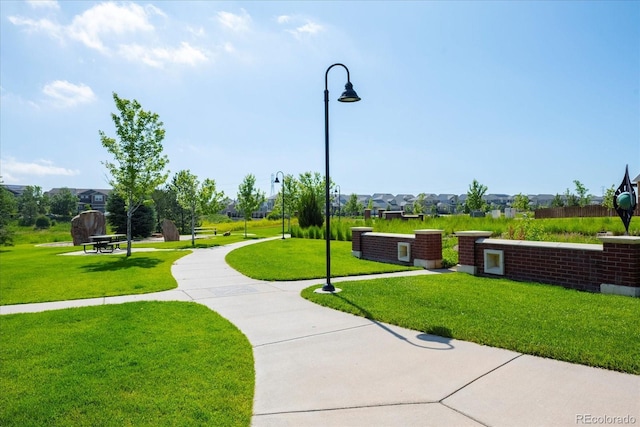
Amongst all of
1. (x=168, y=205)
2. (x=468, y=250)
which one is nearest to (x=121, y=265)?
(x=468, y=250)

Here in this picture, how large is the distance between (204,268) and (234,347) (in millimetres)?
8257

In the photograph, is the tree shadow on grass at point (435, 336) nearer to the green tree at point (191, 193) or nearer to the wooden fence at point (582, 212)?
the green tree at point (191, 193)

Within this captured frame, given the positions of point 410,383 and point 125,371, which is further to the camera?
point 125,371

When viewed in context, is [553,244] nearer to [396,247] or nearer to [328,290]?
[396,247]

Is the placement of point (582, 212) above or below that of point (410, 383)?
above

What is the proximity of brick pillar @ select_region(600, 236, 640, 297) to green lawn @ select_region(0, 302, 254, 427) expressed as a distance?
6.67 meters

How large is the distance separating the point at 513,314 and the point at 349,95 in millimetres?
4917

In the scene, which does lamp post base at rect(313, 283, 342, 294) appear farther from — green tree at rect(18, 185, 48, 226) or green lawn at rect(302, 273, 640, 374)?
green tree at rect(18, 185, 48, 226)

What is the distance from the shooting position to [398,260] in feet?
40.8

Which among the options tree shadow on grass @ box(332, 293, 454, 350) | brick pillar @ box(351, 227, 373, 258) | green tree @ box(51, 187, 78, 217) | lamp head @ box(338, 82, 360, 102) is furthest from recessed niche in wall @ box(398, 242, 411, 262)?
green tree @ box(51, 187, 78, 217)

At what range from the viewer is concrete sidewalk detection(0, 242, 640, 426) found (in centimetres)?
305

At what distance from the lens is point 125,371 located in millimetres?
4035

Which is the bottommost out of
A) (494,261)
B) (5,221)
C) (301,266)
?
(301,266)

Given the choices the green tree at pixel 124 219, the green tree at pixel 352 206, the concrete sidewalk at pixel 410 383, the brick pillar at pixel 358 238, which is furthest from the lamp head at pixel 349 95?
the green tree at pixel 352 206
